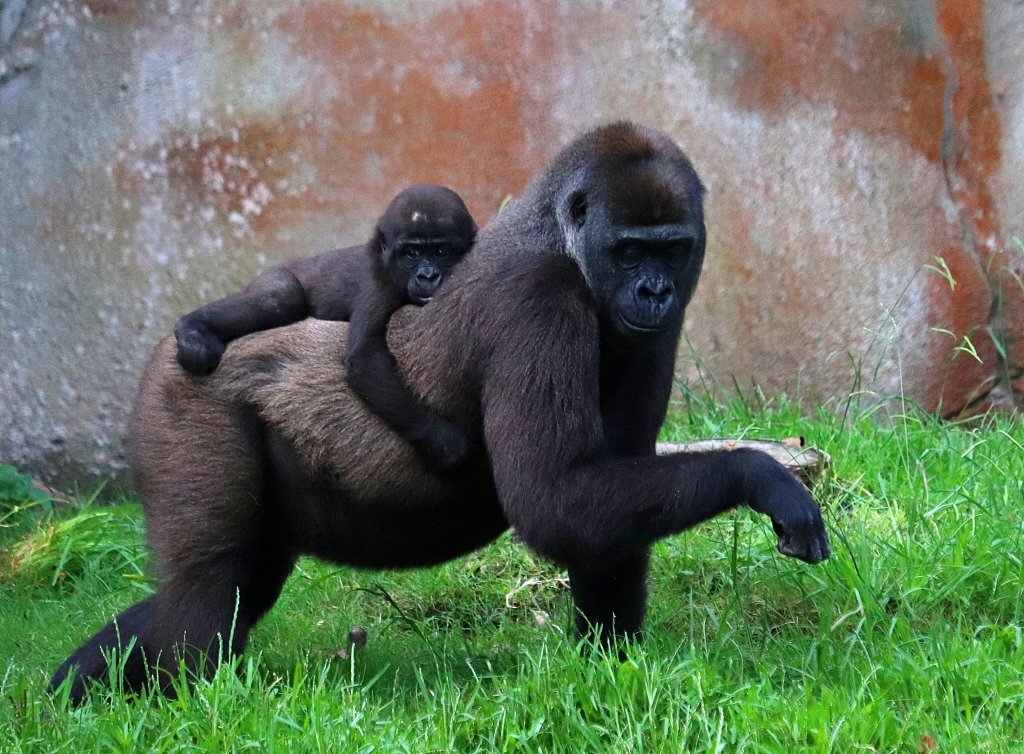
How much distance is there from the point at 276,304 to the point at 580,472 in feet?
4.39

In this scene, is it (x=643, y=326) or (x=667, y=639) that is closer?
(x=643, y=326)

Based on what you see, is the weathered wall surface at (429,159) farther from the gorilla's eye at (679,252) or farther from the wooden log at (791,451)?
the gorilla's eye at (679,252)

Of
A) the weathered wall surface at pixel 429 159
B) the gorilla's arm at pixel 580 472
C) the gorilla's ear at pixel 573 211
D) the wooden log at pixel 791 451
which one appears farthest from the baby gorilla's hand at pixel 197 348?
the weathered wall surface at pixel 429 159

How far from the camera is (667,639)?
390cm

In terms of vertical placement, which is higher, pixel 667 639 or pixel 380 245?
pixel 380 245

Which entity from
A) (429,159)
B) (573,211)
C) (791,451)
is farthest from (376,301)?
(429,159)

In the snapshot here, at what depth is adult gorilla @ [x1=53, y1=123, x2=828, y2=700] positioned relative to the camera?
3.34m

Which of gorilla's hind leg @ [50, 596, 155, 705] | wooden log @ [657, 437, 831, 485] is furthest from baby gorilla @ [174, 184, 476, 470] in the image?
wooden log @ [657, 437, 831, 485]

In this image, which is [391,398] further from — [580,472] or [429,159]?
[429,159]

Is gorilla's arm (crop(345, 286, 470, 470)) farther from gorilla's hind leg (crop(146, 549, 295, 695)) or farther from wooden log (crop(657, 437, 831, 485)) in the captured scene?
wooden log (crop(657, 437, 831, 485))

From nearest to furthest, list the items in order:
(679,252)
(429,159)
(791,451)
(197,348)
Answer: (679,252), (197,348), (791,451), (429,159)

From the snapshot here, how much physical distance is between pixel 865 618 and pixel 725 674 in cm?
54

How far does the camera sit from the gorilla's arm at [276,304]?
389 centimetres

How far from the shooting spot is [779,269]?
21.6 feet
